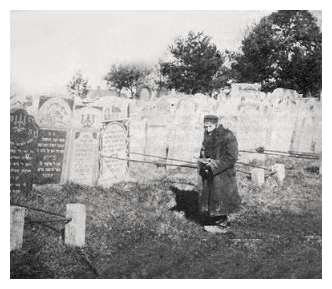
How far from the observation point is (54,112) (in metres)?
5.98

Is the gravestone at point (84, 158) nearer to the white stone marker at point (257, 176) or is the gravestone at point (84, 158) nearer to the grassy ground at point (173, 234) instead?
the grassy ground at point (173, 234)

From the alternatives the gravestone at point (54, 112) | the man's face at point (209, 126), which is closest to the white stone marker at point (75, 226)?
the gravestone at point (54, 112)

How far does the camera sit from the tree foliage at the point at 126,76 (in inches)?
236

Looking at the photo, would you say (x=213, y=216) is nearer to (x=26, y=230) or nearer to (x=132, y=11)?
(x=26, y=230)

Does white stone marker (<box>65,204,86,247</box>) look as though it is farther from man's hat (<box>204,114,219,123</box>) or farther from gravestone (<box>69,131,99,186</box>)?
man's hat (<box>204,114,219,123</box>)

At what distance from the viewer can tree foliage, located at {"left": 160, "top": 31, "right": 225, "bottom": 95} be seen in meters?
6.08

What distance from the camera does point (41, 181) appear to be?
6.05 meters

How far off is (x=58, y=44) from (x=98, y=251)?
2.61m

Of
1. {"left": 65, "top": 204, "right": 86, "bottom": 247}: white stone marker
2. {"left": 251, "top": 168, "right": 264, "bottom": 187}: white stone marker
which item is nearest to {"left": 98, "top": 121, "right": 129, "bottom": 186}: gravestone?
{"left": 65, "top": 204, "right": 86, "bottom": 247}: white stone marker

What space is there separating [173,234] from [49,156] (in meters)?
1.87

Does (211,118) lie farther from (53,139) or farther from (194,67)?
(53,139)

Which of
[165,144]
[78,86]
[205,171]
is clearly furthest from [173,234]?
[78,86]

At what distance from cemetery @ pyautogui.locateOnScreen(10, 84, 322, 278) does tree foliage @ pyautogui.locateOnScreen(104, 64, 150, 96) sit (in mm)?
236
